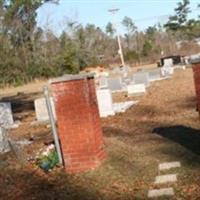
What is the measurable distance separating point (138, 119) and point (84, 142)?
Result: 25.1 ft

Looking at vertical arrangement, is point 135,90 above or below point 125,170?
below

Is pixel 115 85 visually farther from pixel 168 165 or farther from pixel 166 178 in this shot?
pixel 166 178

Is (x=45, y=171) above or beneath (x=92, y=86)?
beneath

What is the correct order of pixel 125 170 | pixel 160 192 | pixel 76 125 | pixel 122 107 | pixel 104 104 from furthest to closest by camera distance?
pixel 122 107, pixel 104 104, pixel 76 125, pixel 125 170, pixel 160 192

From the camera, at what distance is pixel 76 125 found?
928 centimetres

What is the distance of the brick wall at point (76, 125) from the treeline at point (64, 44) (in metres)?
12.6

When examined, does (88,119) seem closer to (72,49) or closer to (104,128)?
(104,128)

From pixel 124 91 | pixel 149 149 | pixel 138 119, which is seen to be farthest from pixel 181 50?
pixel 149 149

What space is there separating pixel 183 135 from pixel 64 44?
4866cm

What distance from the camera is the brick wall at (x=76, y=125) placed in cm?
920

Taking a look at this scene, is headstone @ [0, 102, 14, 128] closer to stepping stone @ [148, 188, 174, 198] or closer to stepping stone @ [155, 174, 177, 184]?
stepping stone @ [155, 174, 177, 184]

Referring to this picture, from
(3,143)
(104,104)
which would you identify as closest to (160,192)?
(3,143)

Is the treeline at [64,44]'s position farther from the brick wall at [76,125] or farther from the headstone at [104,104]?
the brick wall at [76,125]

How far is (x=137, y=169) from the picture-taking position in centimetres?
881
